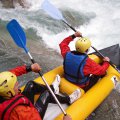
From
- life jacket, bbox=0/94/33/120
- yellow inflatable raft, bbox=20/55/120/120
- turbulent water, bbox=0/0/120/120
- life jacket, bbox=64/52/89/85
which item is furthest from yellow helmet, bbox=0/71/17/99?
turbulent water, bbox=0/0/120/120

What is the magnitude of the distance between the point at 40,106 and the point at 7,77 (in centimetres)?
83

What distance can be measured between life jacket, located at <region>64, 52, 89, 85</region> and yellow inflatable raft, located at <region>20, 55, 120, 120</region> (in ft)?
0.34

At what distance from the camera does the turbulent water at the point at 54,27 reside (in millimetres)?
6496

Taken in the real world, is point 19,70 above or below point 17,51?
above

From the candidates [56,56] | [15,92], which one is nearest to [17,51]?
[56,56]

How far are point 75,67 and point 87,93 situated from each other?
1.36 ft

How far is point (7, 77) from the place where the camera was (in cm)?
294

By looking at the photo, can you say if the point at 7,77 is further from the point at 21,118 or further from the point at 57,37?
the point at 57,37

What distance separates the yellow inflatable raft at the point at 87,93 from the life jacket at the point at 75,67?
10 centimetres

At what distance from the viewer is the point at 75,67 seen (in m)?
4.15

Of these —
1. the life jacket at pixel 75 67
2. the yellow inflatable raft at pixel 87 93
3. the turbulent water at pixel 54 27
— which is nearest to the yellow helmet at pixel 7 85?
the yellow inflatable raft at pixel 87 93

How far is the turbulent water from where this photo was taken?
6496mm

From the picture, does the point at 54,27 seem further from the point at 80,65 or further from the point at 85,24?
the point at 80,65

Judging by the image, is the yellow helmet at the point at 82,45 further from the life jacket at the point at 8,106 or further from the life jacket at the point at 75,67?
the life jacket at the point at 8,106
